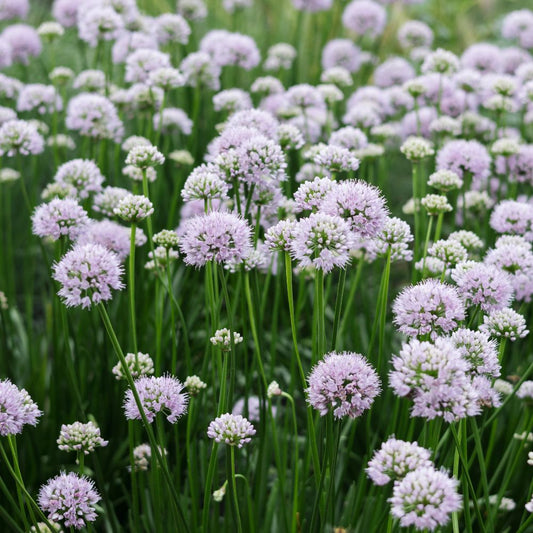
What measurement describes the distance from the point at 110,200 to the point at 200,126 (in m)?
2.00

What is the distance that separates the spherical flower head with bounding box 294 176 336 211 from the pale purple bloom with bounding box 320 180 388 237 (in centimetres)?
9

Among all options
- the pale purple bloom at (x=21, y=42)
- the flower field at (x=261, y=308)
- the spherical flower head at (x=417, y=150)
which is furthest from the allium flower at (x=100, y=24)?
the spherical flower head at (x=417, y=150)

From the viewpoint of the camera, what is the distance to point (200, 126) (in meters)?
4.96

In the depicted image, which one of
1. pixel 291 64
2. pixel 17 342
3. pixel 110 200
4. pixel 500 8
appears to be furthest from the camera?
pixel 500 8

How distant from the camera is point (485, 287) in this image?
2158mm

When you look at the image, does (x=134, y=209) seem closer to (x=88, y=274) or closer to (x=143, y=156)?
(x=88, y=274)

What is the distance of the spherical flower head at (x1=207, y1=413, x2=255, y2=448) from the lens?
74.4 inches

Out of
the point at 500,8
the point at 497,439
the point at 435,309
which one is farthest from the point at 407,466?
the point at 500,8

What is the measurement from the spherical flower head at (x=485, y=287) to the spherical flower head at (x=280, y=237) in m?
0.55

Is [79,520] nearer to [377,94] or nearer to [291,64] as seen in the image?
[377,94]

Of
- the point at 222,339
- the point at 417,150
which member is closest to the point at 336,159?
the point at 417,150

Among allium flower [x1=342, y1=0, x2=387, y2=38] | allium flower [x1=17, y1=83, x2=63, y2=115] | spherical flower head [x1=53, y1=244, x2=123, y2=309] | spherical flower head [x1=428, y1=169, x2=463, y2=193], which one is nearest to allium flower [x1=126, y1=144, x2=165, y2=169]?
spherical flower head [x1=53, y1=244, x2=123, y2=309]

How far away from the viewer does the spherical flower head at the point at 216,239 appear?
1.99m

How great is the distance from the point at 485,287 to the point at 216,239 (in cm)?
84
